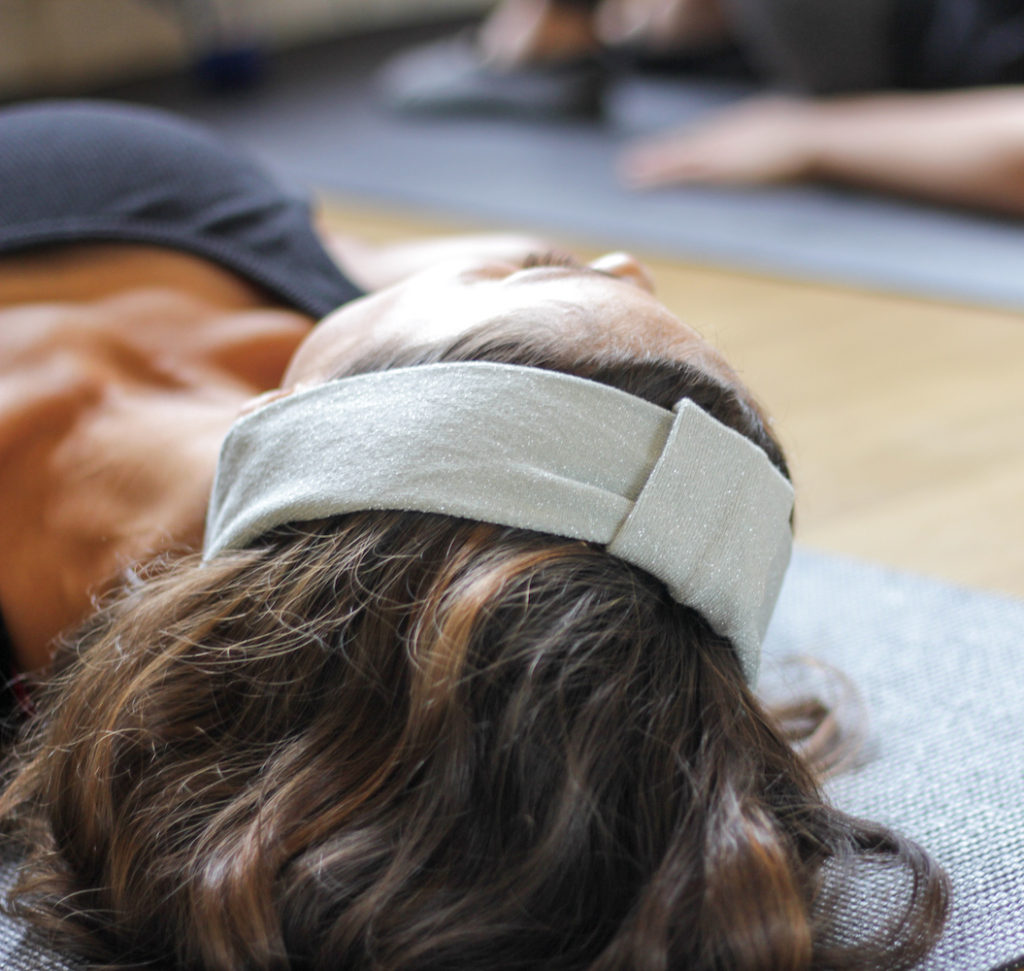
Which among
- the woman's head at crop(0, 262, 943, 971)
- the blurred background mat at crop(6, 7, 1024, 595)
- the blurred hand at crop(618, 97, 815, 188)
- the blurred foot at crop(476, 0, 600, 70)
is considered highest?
the woman's head at crop(0, 262, 943, 971)

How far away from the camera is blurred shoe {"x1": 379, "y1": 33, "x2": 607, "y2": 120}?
2.70 meters

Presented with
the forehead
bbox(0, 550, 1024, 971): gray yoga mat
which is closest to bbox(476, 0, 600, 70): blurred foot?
bbox(0, 550, 1024, 971): gray yoga mat

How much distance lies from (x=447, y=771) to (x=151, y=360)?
53 centimetres

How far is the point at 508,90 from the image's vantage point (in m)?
2.78

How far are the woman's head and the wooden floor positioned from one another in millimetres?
499

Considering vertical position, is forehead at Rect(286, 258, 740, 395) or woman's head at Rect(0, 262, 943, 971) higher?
forehead at Rect(286, 258, 740, 395)

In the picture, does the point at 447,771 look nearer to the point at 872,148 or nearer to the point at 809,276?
the point at 809,276

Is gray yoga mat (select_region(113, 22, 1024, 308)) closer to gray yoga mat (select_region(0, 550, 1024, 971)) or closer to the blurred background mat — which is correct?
the blurred background mat

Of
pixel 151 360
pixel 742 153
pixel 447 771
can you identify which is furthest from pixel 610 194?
pixel 447 771

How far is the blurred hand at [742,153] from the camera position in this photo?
2.15 metres

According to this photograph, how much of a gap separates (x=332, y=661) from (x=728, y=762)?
0.20m

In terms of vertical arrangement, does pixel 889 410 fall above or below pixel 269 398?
below

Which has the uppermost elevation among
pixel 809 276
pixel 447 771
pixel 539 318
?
pixel 539 318

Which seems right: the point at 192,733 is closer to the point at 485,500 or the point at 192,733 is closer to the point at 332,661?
the point at 332,661
